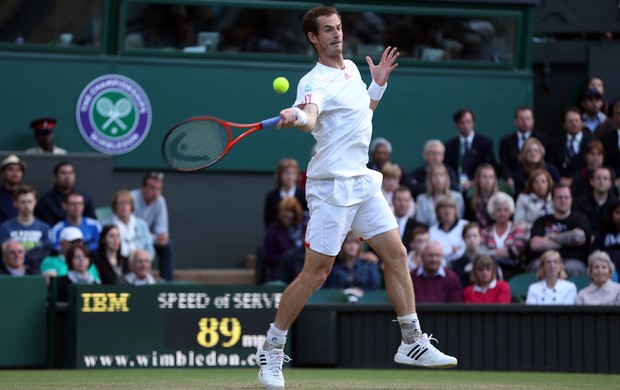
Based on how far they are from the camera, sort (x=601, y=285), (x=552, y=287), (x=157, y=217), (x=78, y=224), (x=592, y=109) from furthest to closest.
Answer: (x=592, y=109) < (x=157, y=217) < (x=78, y=224) < (x=552, y=287) < (x=601, y=285)

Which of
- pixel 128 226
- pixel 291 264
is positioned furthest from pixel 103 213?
pixel 291 264

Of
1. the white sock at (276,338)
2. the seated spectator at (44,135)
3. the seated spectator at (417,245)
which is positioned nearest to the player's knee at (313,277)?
the white sock at (276,338)

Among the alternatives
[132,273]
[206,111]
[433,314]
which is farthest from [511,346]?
[206,111]

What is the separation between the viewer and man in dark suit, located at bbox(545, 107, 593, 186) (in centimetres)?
1320

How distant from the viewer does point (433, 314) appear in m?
10.6

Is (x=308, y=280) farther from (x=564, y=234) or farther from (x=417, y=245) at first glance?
(x=564, y=234)

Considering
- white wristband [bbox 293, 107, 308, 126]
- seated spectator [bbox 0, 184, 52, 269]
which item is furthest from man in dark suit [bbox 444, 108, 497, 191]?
white wristband [bbox 293, 107, 308, 126]

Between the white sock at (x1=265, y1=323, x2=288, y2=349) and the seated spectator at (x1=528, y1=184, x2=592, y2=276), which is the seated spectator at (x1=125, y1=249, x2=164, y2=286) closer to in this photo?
the seated spectator at (x1=528, y1=184, x2=592, y2=276)

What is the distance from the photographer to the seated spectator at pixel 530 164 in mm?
12680

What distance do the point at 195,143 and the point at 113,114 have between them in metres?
7.21

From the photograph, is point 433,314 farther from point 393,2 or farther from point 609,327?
point 393,2

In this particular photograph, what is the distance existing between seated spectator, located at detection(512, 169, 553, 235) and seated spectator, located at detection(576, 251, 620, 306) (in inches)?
59.3

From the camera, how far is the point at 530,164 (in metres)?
12.7

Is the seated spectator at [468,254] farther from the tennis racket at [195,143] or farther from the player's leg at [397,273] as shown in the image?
the tennis racket at [195,143]
